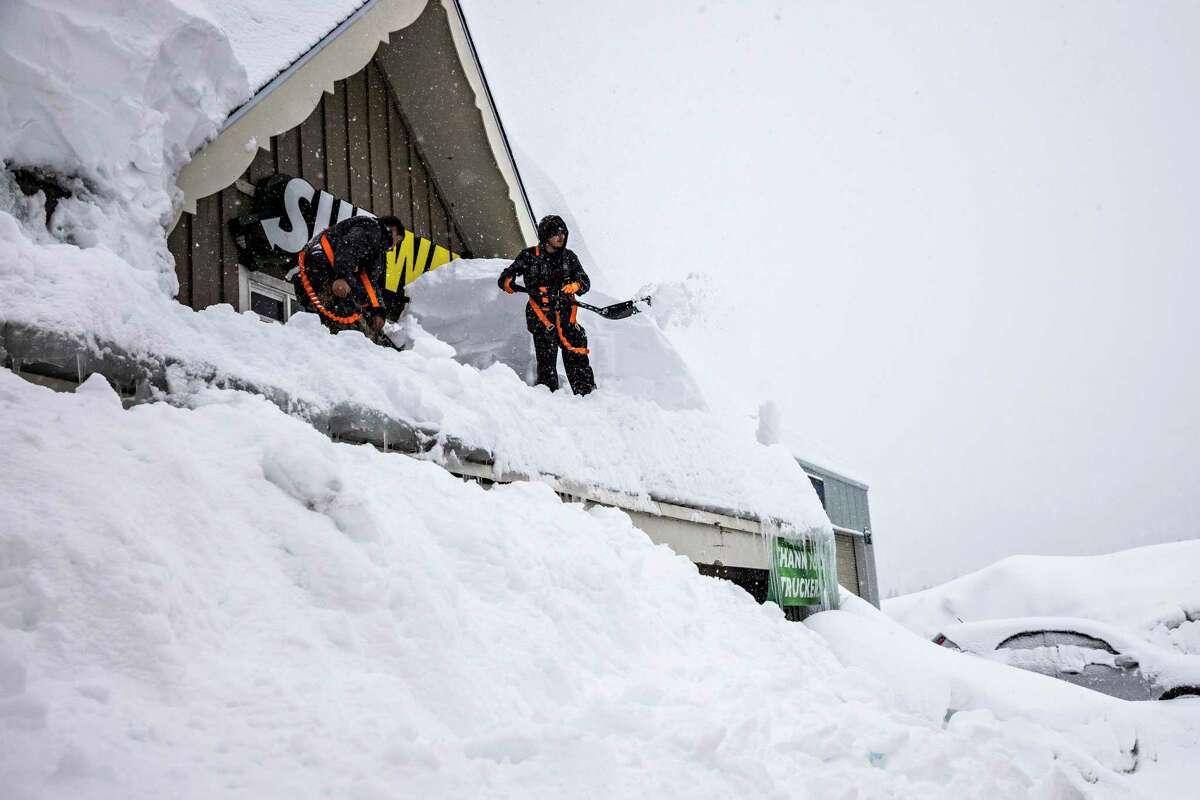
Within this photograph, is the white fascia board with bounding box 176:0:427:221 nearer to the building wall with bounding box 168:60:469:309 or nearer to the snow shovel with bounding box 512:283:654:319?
the building wall with bounding box 168:60:469:309

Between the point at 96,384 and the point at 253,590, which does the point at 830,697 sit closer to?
the point at 253,590

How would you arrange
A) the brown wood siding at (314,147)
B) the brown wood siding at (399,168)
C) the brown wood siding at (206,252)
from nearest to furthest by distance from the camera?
the brown wood siding at (206,252), the brown wood siding at (314,147), the brown wood siding at (399,168)

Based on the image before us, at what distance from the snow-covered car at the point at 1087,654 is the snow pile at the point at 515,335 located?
20.1ft

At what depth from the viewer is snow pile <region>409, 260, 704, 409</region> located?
7133 millimetres

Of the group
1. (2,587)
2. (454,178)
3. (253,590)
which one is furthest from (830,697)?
(454,178)

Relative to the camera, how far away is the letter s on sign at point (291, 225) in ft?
21.2

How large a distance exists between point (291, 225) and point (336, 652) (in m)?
4.90

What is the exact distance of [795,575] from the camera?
7.59 meters

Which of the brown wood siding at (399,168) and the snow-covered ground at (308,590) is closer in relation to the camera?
the snow-covered ground at (308,590)

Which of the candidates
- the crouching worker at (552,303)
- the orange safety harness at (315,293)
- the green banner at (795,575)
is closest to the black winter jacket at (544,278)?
the crouching worker at (552,303)

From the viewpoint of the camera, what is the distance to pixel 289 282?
7.17 m

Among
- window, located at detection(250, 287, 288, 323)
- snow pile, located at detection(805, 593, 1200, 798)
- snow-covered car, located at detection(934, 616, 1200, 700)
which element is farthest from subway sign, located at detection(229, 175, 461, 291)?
Answer: snow-covered car, located at detection(934, 616, 1200, 700)

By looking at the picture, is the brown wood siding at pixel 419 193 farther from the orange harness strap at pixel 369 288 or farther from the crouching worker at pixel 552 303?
the orange harness strap at pixel 369 288

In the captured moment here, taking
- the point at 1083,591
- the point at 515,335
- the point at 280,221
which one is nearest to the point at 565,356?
the point at 515,335
